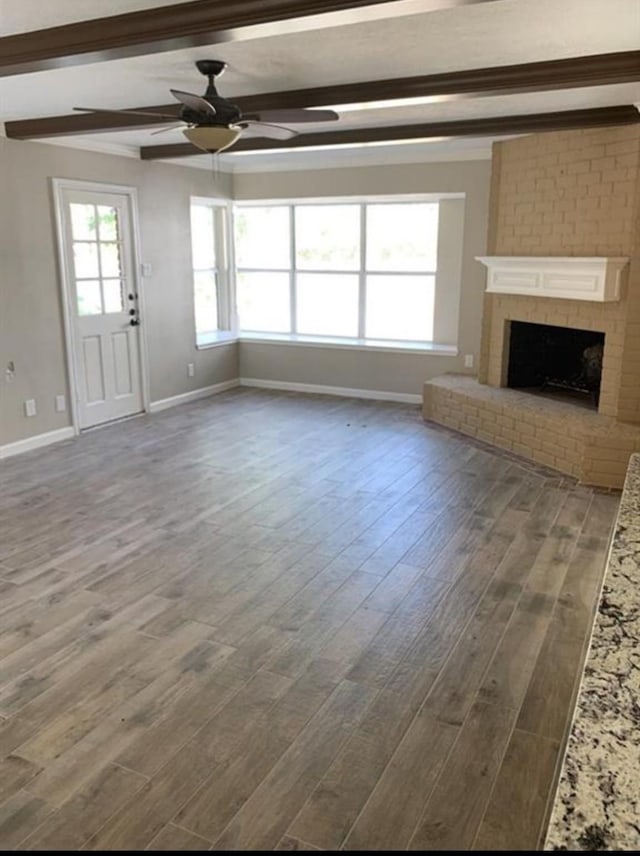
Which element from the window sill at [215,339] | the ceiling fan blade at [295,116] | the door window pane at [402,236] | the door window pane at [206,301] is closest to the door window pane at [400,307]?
the door window pane at [402,236]

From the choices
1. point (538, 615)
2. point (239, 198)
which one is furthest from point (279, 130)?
point (239, 198)

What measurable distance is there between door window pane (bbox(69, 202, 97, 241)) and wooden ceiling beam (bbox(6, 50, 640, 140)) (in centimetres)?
139

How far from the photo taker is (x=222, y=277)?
26.1 feet

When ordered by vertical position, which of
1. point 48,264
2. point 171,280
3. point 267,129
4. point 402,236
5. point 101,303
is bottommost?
point 101,303

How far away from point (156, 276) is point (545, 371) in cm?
386

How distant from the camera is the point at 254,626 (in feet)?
9.63

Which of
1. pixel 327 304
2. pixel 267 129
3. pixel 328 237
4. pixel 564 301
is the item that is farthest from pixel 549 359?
pixel 267 129

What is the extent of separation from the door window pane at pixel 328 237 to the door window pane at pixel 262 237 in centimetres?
18

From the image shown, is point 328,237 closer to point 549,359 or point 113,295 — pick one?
point 113,295

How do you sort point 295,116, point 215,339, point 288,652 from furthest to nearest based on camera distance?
point 215,339 → point 295,116 → point 288,652

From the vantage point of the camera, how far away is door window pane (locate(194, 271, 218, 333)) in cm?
766

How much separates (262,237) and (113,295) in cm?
234

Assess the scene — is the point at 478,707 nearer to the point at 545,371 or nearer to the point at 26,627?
the point at 26,627

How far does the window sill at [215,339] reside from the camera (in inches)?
295
